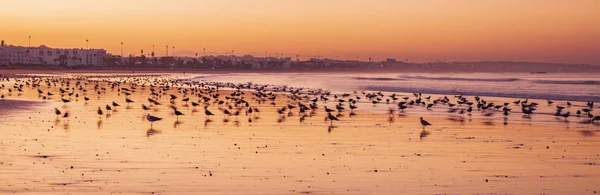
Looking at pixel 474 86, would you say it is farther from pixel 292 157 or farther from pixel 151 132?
pixel 292 157

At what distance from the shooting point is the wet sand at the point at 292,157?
532 inches

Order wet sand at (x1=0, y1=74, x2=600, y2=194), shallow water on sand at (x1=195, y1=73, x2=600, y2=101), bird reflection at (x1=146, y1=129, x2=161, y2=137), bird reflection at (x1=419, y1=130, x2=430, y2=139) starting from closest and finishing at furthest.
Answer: wet sand at (x1=0, y1=74, x2=600, y2=194)
bird reflection at (x1=146, y1=129, x2=161, y2=137)
bird reflection at (x1=419, y1=130, x2=430, y2=139)
shallow water on sand at (x1=195, y1=73, x2=600, y2=101)

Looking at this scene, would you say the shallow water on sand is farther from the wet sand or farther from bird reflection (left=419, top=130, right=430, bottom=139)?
the wet sand

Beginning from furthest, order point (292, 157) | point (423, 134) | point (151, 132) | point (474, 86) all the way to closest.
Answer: point (474, 86)
point (423, 134)
point (151, 132)
point (292, 157)

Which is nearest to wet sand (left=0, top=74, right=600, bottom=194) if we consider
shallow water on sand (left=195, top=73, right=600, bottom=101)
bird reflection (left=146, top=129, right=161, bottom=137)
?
bird reflection (left=146, top=129, right=161, bottom=137)

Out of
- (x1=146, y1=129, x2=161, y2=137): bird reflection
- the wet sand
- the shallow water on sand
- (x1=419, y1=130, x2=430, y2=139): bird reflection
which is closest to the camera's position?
the wet sand

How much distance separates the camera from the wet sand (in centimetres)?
1352

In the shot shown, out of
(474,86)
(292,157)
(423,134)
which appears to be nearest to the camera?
(292,157)

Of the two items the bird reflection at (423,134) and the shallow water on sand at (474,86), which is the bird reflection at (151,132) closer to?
the bird reflection at (423,134)

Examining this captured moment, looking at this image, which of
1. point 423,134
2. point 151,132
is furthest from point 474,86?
point 151,132

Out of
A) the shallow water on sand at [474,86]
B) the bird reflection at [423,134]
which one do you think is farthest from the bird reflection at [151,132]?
the shallow water on sand at [474,86]

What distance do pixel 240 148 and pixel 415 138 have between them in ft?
19.0

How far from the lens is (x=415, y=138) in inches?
885

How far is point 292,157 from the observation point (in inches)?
685
